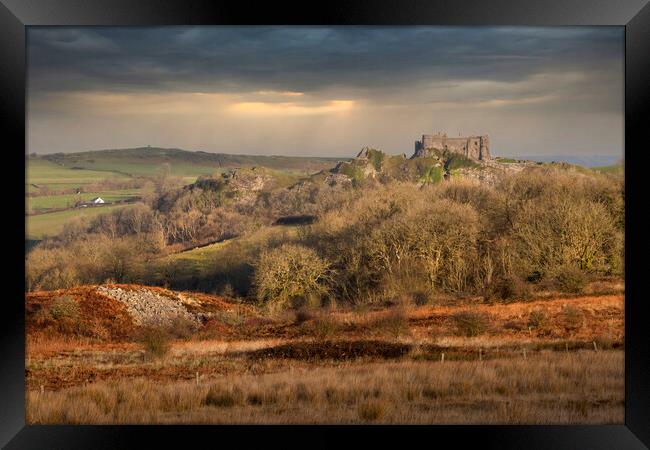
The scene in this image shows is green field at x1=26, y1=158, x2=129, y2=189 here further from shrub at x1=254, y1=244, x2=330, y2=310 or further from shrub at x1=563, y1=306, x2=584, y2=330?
shrub at x1=563, y1=306, x2=584, y2=330

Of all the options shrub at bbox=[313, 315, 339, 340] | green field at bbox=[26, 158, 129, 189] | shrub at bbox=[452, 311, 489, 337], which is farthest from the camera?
shrub at bbox=[313, 315, 339, 340]

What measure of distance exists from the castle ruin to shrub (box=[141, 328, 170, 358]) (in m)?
5.94

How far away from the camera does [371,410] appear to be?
849 centimetres

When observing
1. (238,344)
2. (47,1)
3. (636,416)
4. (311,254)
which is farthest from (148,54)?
(636,416)

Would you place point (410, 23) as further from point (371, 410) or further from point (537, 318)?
point (537, 318)

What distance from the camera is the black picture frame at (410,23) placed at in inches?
295

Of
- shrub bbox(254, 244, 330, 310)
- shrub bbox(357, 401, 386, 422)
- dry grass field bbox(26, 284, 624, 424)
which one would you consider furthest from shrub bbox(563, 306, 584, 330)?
shrub bbox(254, 244, 330, 310)

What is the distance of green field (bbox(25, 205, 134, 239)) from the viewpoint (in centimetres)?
1197

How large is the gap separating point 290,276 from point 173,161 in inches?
155

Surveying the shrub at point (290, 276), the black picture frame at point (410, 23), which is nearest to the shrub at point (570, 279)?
the shrub at point (290, 276)

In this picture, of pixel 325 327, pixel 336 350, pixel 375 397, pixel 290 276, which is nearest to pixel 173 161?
pixel 290 276

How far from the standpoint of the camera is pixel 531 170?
1554 centimetres

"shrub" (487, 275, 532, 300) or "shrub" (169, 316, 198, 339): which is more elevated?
"shrub" (487, 275, 532, 300)

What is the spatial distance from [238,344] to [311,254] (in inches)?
198
